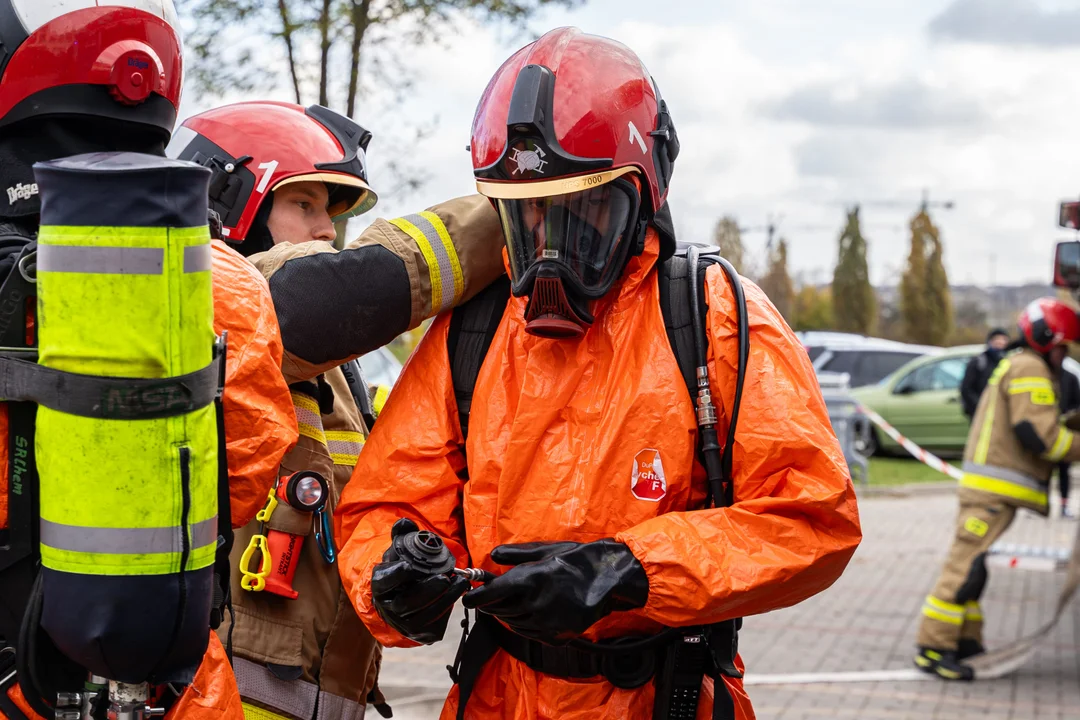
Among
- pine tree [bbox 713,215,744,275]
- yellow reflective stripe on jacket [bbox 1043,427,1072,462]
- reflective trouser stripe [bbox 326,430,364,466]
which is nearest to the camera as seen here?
reflective trouser stripe [bbox 326,430,364,466]

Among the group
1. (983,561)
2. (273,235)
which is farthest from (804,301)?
(273,235)

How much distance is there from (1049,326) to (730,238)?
12872mm

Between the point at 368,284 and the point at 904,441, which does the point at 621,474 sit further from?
the point at 904,441

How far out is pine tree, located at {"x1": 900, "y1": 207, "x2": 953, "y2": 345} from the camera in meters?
31.3

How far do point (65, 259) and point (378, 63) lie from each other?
511cm

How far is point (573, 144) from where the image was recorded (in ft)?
7.53

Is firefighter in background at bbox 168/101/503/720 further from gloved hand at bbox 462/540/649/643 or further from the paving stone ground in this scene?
the paving stone ground

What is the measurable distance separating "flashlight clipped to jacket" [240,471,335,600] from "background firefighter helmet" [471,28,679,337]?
28.0 inches

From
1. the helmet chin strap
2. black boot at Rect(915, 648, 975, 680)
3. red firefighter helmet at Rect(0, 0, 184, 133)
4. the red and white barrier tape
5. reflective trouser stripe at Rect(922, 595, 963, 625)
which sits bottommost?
the red and white barrier tape

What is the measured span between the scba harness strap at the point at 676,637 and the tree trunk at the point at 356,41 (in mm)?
4003

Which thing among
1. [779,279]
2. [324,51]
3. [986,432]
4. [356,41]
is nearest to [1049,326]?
[986,432]

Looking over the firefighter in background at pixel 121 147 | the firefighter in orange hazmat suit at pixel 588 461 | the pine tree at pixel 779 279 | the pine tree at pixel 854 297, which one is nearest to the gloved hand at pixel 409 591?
the firefighter in orange hazmat suit at pixel 588 461

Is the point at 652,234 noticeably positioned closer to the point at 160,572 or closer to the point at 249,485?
the point at 249,485

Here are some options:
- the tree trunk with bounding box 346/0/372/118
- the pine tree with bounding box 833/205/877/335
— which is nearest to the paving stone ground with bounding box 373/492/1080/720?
the tree trunk with bounding box 346/0/372/118
